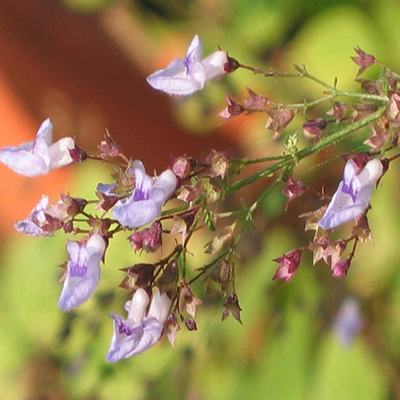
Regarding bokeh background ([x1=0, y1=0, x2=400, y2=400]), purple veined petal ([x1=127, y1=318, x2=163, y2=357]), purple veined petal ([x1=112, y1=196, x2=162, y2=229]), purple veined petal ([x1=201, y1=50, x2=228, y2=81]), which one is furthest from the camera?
bokeh background ([x1=0, y1=0, x2=400, y2=400])

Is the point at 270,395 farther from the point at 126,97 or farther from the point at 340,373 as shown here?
the point at 126,97

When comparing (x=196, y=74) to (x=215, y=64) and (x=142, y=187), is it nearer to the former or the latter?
(x=215, y=64)

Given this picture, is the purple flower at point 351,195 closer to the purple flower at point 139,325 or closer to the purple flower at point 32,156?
the purple flower at point 139,325

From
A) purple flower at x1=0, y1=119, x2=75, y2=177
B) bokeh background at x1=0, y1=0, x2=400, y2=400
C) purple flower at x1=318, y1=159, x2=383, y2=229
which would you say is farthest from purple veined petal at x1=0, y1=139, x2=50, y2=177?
bokeh background at x1=0, y1=0, x2=400, y2=400

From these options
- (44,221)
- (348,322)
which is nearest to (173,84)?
(44,221)

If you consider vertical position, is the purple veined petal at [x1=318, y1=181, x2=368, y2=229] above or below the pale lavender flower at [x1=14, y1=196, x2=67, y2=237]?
above

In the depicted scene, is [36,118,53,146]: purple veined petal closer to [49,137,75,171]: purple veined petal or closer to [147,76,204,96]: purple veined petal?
[49,137,75,171]: purple veined petal
